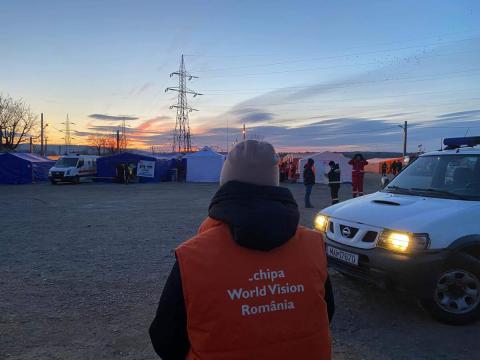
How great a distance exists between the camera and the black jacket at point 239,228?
1.65 meters

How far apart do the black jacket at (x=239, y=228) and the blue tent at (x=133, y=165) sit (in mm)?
34010

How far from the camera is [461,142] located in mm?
6461

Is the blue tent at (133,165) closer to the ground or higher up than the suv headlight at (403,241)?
higher up

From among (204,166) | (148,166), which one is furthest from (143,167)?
(204,166)

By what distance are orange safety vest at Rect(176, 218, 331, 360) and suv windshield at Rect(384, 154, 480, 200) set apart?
4.03 m

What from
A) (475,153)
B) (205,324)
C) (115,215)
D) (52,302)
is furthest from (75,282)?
(115,215)

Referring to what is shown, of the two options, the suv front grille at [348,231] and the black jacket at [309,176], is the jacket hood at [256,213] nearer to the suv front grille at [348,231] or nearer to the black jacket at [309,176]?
the suv front grille at [348,231]

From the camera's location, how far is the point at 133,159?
3541 cm

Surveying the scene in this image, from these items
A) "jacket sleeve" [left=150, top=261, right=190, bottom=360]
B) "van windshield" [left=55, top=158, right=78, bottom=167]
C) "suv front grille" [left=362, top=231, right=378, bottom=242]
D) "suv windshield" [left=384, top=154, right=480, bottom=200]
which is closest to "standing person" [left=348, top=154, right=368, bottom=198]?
"suv windshield" [left=384, top=154, right=480, bottom=200]

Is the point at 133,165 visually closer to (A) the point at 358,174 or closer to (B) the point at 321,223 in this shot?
(A) the point at 358,174

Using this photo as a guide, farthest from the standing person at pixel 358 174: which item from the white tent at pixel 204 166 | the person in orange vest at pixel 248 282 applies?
the white tent at pixel 204 166

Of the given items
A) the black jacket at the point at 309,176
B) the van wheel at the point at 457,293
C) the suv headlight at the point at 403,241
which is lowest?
the van wheel at the point at 457,293

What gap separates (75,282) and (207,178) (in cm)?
2967

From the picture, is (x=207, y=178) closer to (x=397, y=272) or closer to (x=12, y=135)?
(x=397, y=272)
